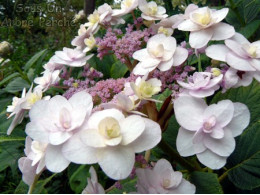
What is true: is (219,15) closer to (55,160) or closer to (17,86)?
(55,160)

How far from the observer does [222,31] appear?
569 mm

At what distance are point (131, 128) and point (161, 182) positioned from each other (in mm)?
112

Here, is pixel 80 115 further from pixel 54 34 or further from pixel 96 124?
pixel 54 34

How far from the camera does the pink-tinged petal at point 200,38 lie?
1.86ft

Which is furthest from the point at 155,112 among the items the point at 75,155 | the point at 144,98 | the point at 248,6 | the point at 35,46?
the point at 35,46

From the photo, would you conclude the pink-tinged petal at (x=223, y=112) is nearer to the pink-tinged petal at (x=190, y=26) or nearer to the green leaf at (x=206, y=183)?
the green leaf at (x=206, y=183)

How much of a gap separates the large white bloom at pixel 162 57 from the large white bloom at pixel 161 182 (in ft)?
0.56

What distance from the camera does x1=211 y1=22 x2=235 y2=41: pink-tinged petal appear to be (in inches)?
21.9

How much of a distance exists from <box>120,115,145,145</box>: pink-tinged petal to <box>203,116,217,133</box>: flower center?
3.9 inches

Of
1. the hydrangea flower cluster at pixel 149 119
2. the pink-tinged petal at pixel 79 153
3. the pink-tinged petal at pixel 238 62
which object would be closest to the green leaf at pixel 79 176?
the hydrangea flower cluster at pixel 149 119

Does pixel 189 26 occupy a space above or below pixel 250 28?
above

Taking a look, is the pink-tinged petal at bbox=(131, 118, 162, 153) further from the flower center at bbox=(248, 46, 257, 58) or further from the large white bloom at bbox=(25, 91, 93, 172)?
the flower center at bbox=(248, 46, 257, 58)

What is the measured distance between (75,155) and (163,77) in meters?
0.23

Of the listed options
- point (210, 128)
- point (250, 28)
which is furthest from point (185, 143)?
point (250, 28)
